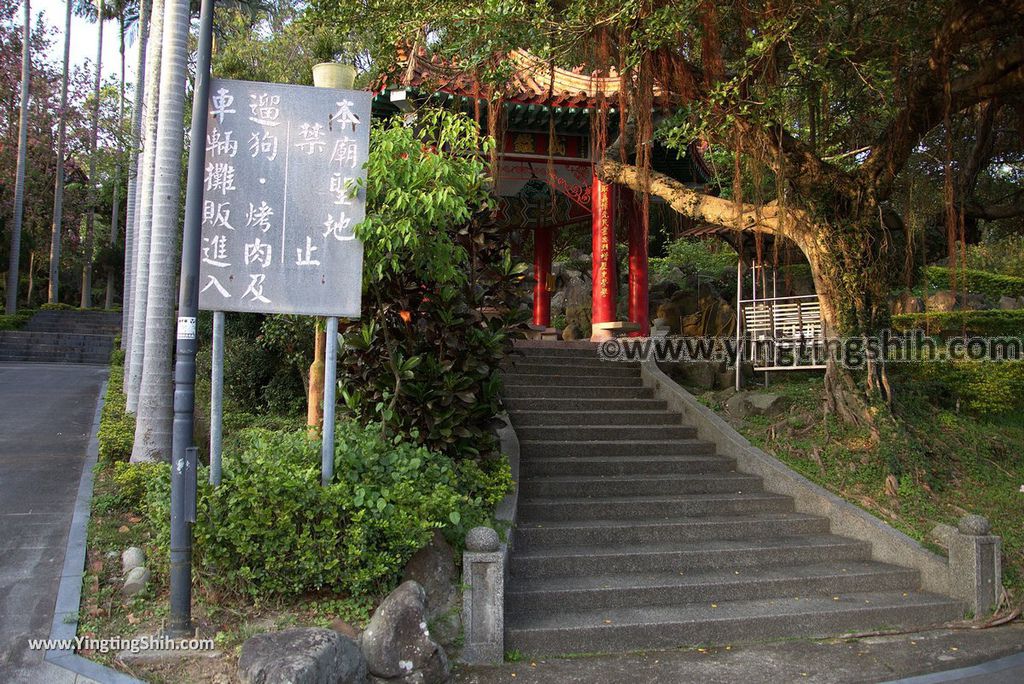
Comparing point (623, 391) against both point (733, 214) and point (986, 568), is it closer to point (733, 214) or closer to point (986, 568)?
point (733, 214)

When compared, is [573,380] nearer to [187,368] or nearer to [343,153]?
[343,153]

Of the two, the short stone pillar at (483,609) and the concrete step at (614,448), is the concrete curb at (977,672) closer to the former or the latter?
the short stone pillar at (483,609)

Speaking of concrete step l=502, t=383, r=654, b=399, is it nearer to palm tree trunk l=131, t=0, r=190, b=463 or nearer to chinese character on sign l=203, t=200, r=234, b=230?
palm tree trunk l=131, t=0, r=190, b=463

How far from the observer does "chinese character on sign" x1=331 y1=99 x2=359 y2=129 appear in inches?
203

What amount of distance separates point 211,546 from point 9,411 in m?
8.72

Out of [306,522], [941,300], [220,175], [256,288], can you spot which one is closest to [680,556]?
[306,522]

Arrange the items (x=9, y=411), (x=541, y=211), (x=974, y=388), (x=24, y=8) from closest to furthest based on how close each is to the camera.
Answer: (x=974, y=388) < (x=9, y=411) < (x=541, y=211) < (x=24, y=8)

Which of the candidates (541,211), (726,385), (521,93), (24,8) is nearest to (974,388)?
(726,385)

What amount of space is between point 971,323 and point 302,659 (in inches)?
427

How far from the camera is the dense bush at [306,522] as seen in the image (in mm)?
4703

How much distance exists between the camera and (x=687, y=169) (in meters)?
13.2

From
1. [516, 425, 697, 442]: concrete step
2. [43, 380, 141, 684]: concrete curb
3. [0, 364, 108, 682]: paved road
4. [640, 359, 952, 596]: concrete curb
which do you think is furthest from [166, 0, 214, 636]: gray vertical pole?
[640, 359, 952, 596]: concrete curb

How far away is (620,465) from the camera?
7449 millimetres

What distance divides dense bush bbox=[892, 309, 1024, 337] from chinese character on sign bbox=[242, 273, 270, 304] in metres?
9.47
